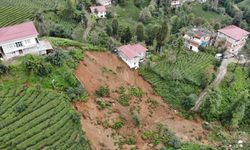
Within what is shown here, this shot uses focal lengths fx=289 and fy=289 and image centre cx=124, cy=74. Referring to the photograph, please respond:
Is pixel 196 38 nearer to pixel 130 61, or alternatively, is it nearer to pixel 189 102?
pixel 130 61

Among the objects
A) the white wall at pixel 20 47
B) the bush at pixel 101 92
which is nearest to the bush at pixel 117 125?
the bush at pixel 101 92

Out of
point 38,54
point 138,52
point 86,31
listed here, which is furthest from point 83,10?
point 38,54

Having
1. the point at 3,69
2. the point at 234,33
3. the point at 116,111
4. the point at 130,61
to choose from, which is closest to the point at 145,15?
the point at 234,33

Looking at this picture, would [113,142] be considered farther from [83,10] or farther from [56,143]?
[83,10]

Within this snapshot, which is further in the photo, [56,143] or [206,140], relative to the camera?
[206,140]

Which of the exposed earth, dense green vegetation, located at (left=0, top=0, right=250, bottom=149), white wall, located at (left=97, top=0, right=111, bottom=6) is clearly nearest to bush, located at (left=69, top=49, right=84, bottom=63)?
dense green vegetation, located at (left=0, top=0, right=250, bottom=149)

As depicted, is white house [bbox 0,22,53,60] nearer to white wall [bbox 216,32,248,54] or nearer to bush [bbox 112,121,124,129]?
bush [bbox 112,121,124,129]
